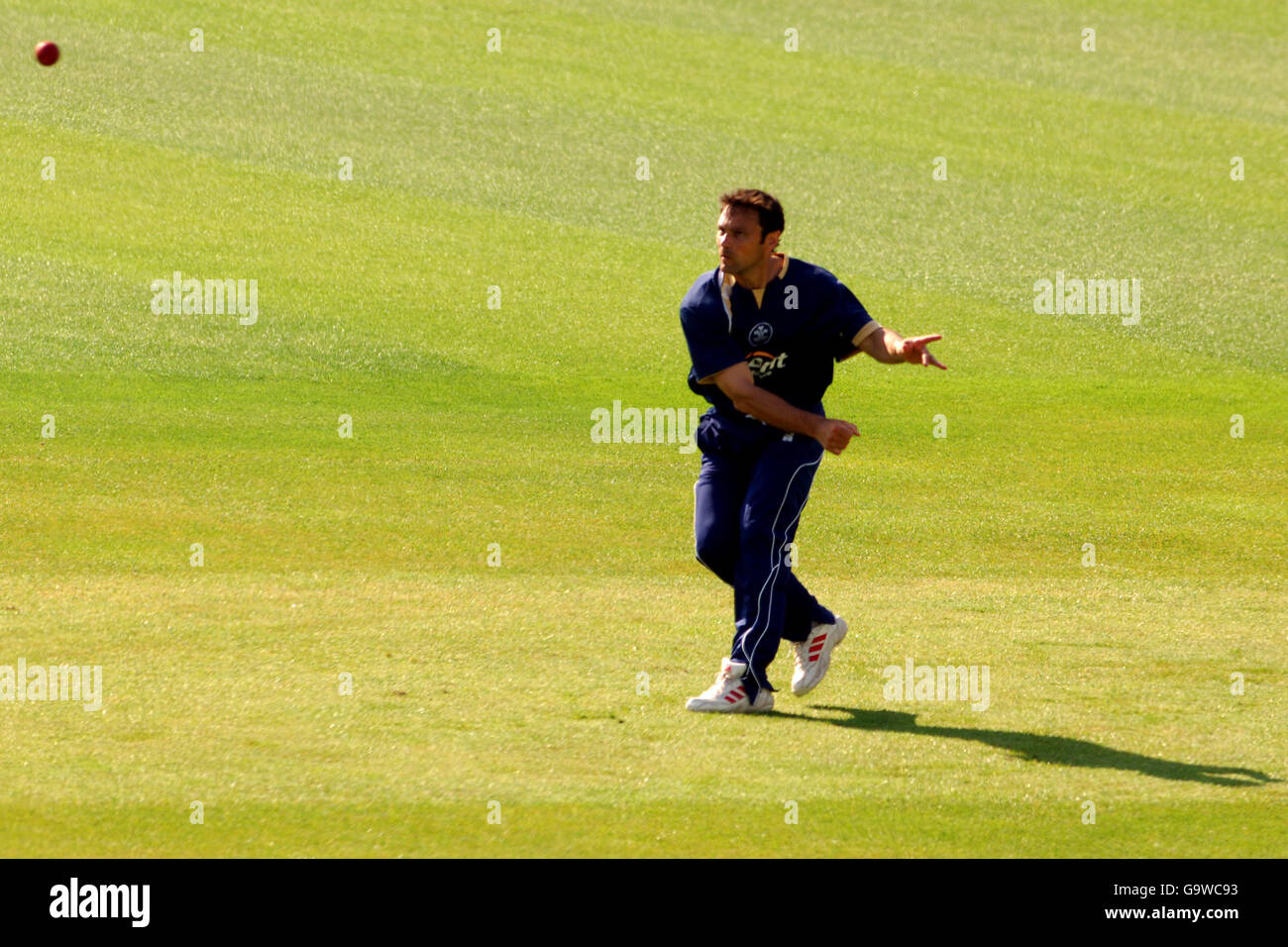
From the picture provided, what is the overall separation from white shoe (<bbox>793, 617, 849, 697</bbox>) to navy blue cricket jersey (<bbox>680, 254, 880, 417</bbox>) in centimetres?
123

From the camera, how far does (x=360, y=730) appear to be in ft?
24.0

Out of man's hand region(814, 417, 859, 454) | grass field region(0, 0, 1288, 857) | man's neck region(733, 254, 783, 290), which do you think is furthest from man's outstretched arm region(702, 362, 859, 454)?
grass field region(0, 0, 1288, 857)

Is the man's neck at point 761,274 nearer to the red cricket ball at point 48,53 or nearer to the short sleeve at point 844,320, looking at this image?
the short sleeve at point 844,320

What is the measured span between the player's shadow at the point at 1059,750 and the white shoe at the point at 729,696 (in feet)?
0.82

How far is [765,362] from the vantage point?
320 inches

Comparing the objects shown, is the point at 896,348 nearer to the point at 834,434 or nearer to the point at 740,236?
the point at 834,434

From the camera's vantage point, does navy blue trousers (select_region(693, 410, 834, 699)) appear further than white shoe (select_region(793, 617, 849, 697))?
No

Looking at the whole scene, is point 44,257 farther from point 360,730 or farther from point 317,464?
point 360,730

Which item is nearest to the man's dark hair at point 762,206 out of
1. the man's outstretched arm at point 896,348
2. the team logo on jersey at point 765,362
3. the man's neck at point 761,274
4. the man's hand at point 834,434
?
the man's neck at point 761,274

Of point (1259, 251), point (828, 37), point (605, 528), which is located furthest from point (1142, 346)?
point (828, 37)

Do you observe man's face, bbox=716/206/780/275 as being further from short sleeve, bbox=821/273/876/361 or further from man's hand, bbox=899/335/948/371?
man's hand, bbox=899/335/948/371

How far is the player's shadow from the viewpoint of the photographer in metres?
7.12

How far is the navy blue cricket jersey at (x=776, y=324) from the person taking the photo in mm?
8008

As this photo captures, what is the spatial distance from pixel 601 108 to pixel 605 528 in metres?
14.2
